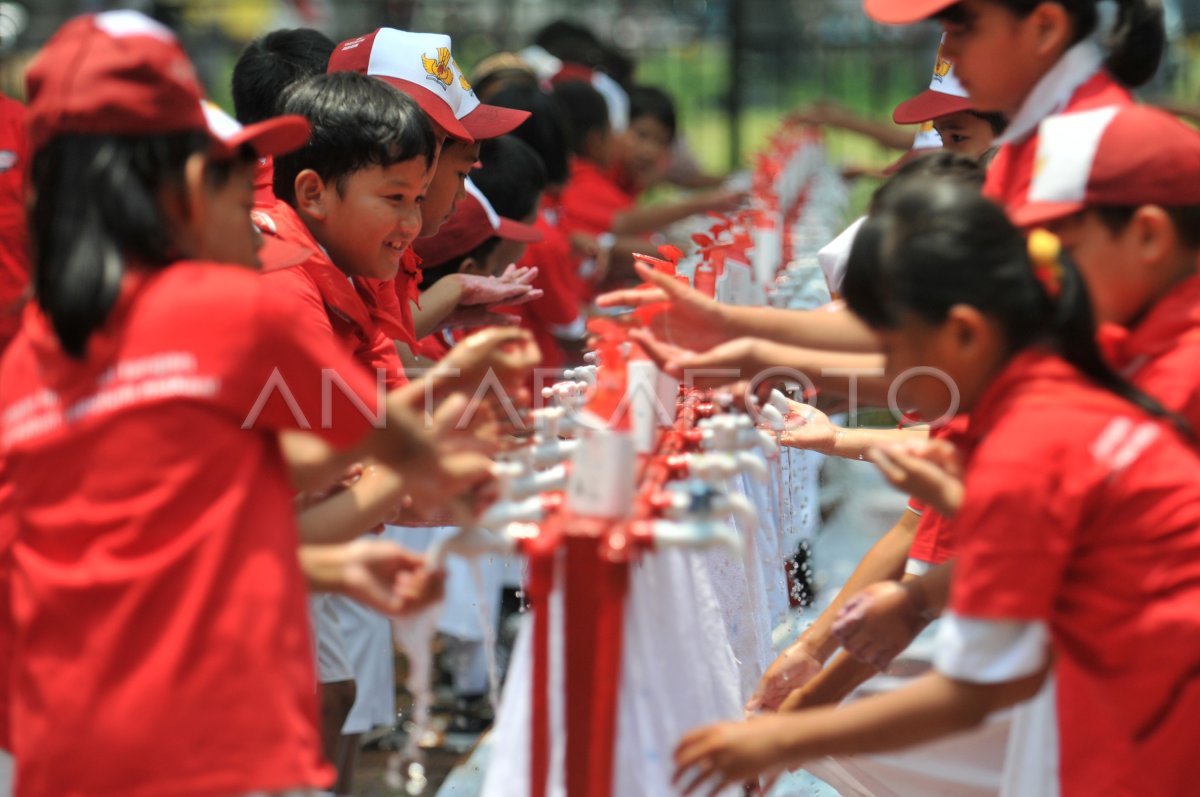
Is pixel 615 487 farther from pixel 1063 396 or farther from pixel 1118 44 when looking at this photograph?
pixel 1118 44

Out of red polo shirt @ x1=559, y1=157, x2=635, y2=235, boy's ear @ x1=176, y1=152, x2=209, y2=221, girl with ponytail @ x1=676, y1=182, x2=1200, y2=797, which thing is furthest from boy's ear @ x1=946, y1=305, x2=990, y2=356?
red polo shirt @ x1=559, y1=157, x2=635, y2=235

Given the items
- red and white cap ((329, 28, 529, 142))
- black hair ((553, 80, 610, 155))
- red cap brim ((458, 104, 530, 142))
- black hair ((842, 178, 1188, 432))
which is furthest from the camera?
black hair ((553, 80, 610, 155))

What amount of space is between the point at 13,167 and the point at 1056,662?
341cm

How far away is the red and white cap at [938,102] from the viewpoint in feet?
11.3

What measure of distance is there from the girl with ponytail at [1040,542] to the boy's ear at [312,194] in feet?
4.28

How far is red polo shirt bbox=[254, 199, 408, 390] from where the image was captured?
2.61 meters

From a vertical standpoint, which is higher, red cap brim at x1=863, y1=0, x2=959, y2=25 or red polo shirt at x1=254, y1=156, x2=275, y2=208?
red cap brim at x1=863, y1=0, x2=959, y2=25

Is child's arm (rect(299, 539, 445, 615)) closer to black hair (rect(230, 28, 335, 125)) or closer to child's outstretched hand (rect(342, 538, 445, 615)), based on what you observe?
child's outstretched hand (rect(342, 538, 445, 615))

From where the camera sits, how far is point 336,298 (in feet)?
8.92

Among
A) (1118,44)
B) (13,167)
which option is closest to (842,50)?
(13,167)

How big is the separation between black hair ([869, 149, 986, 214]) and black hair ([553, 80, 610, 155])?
485 cm

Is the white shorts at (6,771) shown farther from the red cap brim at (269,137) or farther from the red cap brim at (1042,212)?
the red cap brim at (1042,212)

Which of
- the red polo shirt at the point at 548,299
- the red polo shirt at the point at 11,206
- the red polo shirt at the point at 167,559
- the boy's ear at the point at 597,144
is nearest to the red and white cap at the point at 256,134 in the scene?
the red polo shirt at the point at 167,559

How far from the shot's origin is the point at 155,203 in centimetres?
181
